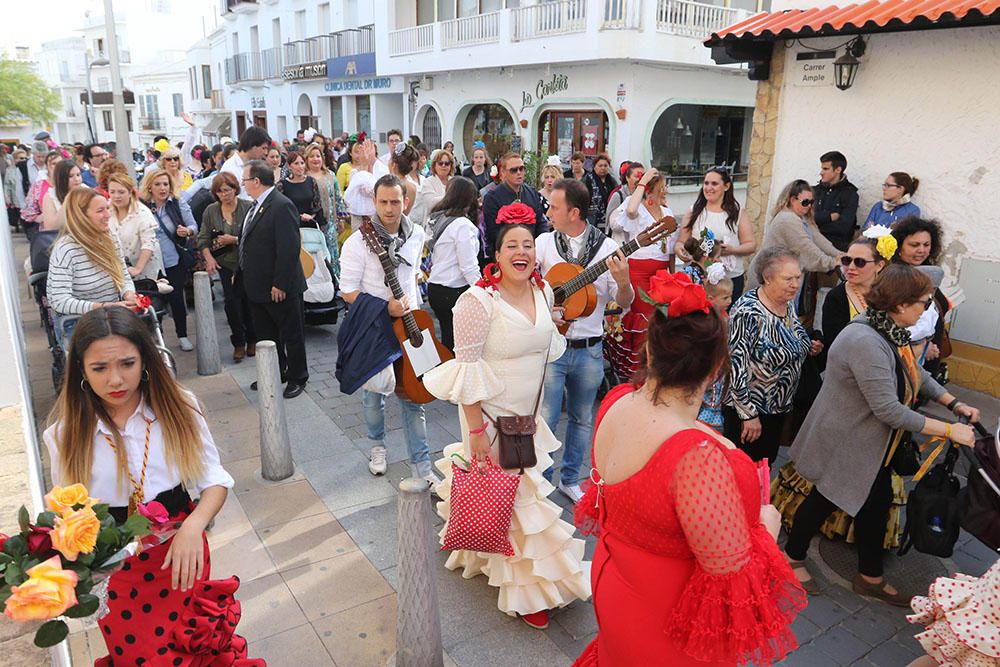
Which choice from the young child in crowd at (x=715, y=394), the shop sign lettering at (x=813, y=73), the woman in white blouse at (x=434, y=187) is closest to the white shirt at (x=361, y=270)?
the young child in crowd at (x=715, y=394)

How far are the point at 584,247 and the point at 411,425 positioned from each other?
1657 mm

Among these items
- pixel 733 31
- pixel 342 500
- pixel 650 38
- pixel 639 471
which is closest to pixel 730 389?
pixel 639 471

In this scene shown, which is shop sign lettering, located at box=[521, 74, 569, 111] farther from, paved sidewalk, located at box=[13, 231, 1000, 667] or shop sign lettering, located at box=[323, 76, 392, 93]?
paved sidewalk, located at box=[13, 231, 1000, 667]

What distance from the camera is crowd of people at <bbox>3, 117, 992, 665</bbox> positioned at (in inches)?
81.8

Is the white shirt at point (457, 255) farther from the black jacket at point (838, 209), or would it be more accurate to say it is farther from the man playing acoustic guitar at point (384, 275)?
the black jacket at point (838, 209)

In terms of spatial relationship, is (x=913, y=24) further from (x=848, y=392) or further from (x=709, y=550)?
(x=709, y=550)

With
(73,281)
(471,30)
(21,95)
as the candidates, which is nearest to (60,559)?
(73,281)

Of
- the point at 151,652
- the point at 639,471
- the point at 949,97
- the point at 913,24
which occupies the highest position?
the point at 913,24

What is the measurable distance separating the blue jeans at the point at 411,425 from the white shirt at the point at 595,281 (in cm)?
119

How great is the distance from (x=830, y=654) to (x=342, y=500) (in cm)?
299

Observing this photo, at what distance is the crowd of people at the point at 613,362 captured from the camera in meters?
2.08

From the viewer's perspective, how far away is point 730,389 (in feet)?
13.2

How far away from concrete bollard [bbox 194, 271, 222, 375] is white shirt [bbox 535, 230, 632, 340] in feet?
12.5

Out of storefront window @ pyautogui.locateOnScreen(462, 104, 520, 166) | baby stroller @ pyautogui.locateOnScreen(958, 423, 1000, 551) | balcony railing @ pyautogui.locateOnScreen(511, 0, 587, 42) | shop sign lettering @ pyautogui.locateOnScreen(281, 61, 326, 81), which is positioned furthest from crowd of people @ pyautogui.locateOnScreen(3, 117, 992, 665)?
shop sign lettering @ pyautogui.locateOnScreen(281, 61, 326, 81)
